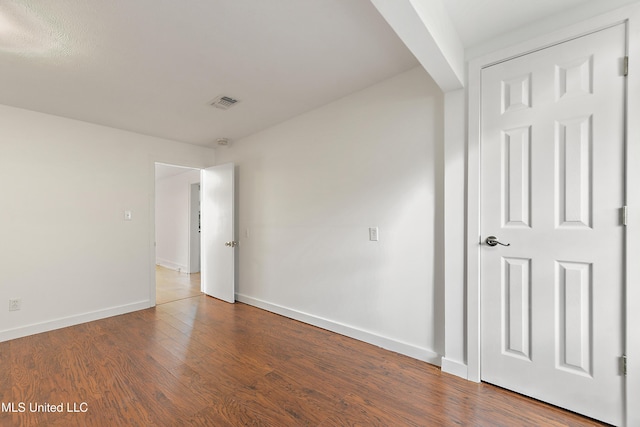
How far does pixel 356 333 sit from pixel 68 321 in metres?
3.26

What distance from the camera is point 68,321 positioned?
3170 millimetres

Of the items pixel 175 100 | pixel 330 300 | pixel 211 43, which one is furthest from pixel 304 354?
pixel 175 100

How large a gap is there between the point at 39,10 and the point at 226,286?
11.1ft

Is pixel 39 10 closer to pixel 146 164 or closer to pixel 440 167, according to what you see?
pixel 146 164

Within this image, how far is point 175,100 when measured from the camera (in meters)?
2.78

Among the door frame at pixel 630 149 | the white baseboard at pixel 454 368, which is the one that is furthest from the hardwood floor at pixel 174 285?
the door frame at pixel 630 149

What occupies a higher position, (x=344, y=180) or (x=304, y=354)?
(x=344, y=180)

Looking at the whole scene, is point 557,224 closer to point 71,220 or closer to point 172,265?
point 71,220

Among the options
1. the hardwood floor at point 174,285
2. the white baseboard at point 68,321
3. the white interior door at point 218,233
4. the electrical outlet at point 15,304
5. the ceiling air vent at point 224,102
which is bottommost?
the hardwood floor at point 174,285

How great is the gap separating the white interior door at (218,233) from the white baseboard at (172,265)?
2.16m

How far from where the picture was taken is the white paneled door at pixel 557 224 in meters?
1.55

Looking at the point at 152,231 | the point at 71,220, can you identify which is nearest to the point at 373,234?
the point at 152,231

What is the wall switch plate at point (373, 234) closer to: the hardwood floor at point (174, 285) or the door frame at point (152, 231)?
the door frame at point (152, 231)

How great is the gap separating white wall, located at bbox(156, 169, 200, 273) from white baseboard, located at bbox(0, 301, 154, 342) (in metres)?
2.61
